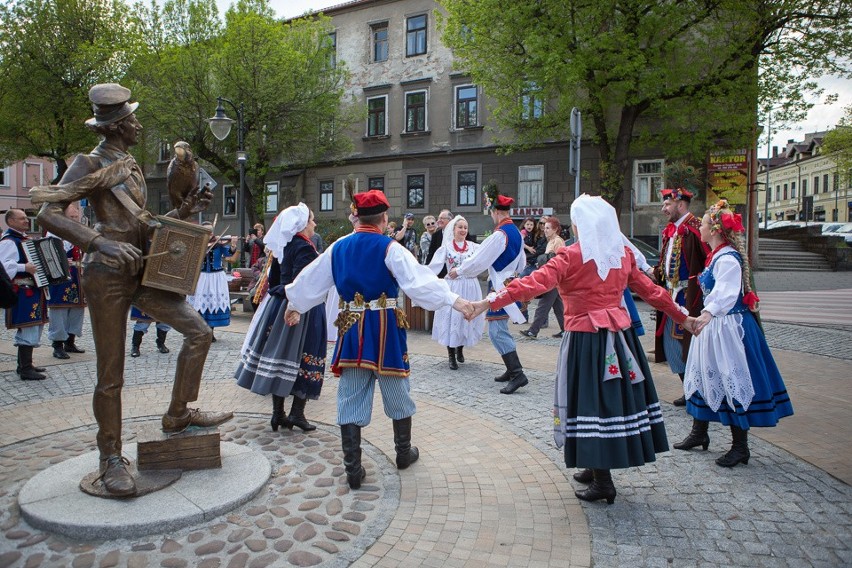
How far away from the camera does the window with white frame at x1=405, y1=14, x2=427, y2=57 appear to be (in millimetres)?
29141

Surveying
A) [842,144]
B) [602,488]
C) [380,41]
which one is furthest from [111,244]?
[842,144]

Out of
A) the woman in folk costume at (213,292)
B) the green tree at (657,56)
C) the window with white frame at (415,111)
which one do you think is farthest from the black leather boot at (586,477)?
the window with white frame at (415,111)

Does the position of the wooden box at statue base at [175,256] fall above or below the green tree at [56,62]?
below

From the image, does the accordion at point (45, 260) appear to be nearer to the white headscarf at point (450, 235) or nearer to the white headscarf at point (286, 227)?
the white headscarf at point (286, 227)

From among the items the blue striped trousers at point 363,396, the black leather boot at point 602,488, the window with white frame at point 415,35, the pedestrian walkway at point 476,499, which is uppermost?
the window with white frame at point 415,35

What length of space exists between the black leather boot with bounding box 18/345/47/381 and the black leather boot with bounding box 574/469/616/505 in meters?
6.39

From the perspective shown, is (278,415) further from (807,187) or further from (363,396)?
(807,187)

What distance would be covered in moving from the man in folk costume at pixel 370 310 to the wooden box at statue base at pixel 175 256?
2.35 ft

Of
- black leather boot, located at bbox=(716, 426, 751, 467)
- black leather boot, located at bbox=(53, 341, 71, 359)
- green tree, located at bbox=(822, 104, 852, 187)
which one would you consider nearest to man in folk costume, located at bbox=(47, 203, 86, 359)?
black leather boot, located at bbox=(53, 341, 71, 359)

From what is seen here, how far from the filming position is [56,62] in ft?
88.0

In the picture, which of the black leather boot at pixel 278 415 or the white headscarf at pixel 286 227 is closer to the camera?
the black leather boot at pixel 278 415

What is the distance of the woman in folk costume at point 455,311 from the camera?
7672 mm

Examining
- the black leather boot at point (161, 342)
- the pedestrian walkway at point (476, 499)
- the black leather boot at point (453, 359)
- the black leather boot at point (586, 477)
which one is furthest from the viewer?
the black leather boot at point (161, 342)

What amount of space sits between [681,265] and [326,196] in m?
27.3
